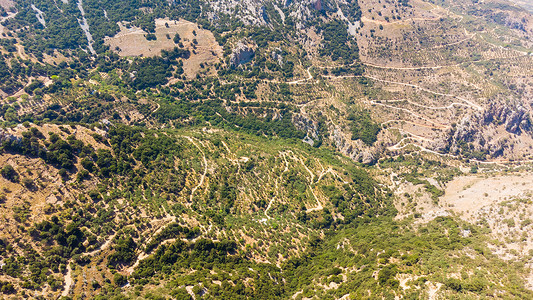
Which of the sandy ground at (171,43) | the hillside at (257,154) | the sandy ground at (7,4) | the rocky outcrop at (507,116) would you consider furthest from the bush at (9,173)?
the rocky outcrop at (507,116)

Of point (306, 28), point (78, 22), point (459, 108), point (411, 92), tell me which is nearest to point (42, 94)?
point (78, 22)

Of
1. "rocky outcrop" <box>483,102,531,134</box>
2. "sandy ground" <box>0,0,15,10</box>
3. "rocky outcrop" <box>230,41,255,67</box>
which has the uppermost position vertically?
"sandy ground" <box>0,0,15,10</box>

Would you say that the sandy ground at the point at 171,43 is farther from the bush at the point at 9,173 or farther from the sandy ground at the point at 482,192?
the sandy ground at the point at 482,192

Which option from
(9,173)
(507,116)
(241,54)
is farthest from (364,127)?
(9,173)

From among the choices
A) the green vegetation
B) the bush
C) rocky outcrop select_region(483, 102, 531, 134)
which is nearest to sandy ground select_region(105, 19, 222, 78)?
the green vegetation

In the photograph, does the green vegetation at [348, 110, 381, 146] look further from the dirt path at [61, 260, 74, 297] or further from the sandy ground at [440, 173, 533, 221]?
the dirt path at [61, 260, 74, 297]

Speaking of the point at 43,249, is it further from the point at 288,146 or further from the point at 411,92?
the point at 411,92

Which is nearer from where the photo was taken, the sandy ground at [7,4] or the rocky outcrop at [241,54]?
the rocky outcrop at [241,54]
